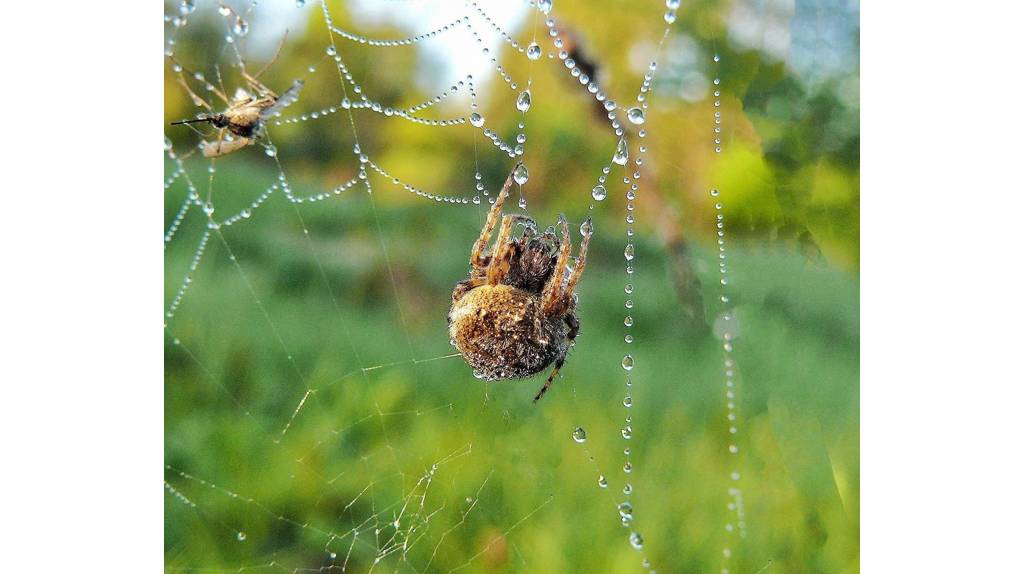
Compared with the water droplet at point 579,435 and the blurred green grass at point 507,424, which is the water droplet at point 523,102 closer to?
the blurred green grass at point 507,424

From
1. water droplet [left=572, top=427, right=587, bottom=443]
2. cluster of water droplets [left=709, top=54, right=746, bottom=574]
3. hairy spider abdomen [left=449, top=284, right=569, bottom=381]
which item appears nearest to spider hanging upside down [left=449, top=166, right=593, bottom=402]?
hairy spider abdomen [left=449, top=284, right=569, bottom=381]

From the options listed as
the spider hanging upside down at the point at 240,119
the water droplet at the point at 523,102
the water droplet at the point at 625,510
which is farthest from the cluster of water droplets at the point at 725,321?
the spider hanging upside down at the point at 240,119

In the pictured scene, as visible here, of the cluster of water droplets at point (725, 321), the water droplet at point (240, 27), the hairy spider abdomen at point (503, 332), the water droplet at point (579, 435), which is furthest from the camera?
the cluster of water droplets at point (725, 321)

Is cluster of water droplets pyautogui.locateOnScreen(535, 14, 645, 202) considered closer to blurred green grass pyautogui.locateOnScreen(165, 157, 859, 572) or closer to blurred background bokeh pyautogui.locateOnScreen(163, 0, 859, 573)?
blurred background bokeh pyautogui.locateOnScreen(163, 0, 859, 573)

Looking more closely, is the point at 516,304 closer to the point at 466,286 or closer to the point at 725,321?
the point at 466,286
